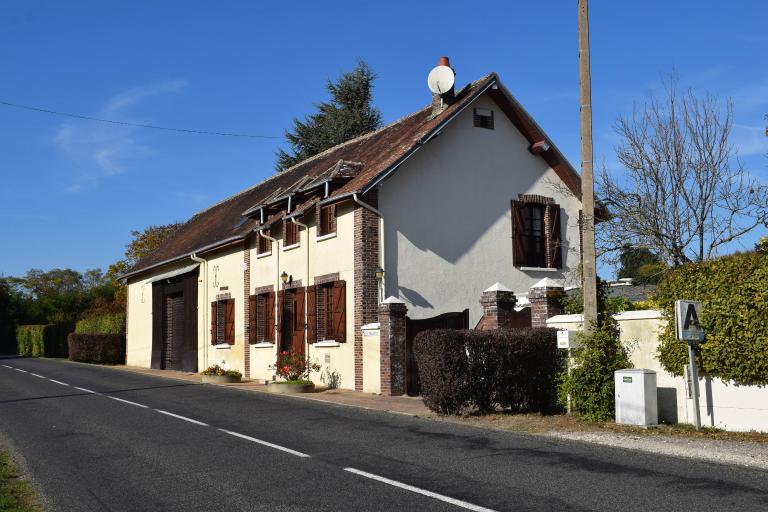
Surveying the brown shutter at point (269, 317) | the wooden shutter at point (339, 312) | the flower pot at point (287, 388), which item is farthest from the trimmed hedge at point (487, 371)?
the brown shutter at point (269, 317)

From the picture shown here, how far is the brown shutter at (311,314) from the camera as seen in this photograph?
73.4ft

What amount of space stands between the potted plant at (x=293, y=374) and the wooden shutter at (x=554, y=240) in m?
7.61

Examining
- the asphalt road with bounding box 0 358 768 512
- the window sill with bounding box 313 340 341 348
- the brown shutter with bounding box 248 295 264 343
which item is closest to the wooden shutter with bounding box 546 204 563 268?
the window sill with bounding box 313 340 341 348

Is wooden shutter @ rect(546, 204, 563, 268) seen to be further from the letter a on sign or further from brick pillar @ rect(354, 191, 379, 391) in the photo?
the letter a on sign

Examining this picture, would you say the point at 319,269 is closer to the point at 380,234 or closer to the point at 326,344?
the point at 326,344

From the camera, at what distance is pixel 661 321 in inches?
507

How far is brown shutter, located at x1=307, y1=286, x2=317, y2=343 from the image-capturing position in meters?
22.4

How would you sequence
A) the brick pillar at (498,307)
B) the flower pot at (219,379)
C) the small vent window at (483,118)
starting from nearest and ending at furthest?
the brick pillar at (498,307), the small vent window at (483,118), the flower pot at (219,379)

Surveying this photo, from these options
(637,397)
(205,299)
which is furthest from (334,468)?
(205,299)

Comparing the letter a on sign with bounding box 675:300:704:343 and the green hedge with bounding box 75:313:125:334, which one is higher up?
the green hedge with bounding box 75:313:125:334

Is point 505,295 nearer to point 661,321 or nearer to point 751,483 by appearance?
point 661,321

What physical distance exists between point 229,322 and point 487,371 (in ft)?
51.1

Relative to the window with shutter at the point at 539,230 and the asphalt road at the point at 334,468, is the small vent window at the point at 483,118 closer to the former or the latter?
the window with shutter at the point at 539,230

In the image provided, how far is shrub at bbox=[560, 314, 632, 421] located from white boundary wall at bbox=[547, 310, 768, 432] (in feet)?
0.80
